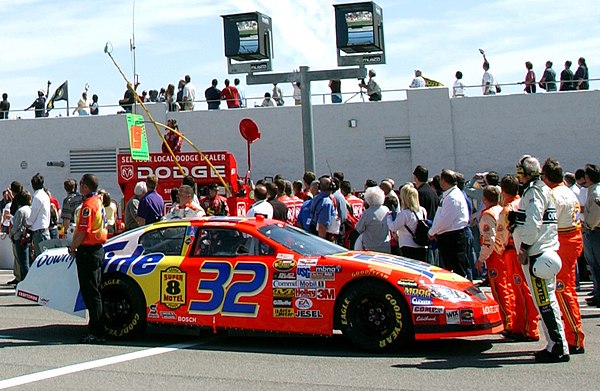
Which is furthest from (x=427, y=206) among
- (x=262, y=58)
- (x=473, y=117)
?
(x=473, y=117)

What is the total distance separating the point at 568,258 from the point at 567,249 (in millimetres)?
125

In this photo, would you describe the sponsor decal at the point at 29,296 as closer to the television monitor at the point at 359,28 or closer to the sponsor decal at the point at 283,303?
the sponsor decal at the point at 283,303

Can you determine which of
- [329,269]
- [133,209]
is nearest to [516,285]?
[329,269]

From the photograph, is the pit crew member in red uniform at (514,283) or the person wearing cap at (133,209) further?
the person wearing cap at (133,209)

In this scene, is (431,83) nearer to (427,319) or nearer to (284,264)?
(284,264)

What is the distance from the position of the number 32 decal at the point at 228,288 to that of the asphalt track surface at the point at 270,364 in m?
0.37

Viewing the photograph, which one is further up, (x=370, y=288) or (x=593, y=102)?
(x=593, y=102)

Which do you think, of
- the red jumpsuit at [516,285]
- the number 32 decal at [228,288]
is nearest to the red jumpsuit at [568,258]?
the red jumpsuit at [516,285]

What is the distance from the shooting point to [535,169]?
8125 mm

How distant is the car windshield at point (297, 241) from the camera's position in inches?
359

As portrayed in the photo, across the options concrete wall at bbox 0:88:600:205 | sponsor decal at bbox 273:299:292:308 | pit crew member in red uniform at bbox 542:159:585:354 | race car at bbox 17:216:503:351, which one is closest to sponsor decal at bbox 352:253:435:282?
race car at bbox 17:216:503:351

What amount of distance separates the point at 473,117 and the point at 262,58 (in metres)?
8.89

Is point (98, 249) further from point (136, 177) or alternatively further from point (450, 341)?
point (136, 177)

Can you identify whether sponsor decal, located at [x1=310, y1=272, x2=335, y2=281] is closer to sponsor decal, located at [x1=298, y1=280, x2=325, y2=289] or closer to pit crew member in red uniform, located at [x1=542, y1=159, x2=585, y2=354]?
sponsor decal, located at [x1=298, y1=280, x2=325, y2=289]
